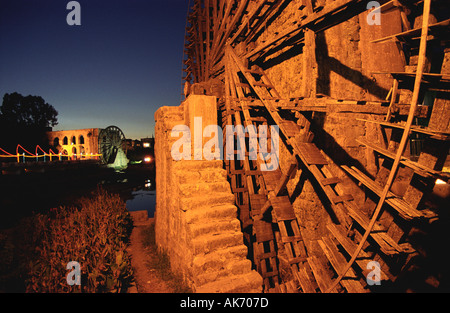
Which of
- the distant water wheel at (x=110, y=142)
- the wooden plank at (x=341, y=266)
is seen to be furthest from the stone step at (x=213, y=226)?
the distant water wheel at (x=110, y=142)

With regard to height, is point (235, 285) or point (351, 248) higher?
point (351, 248)

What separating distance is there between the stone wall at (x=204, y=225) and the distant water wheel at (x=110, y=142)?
101ft

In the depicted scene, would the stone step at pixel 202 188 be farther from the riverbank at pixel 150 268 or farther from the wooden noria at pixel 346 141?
the riverbank at pixel 150 268

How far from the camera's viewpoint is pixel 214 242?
3021 mm

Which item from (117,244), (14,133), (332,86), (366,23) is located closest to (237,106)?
(332,86)

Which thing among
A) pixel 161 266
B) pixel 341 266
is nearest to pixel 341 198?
pixel 341 266

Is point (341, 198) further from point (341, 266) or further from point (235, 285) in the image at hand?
point (235, 285)

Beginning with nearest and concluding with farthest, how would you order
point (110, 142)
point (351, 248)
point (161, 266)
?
1. point (351, 248)
2. point (161, 266)
3. point (110, 142)

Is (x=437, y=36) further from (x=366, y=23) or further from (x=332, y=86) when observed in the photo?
(x=366, y=23)

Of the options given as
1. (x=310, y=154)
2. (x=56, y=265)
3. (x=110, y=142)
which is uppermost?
(x=110, y=142)

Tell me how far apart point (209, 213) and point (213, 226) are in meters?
0.21

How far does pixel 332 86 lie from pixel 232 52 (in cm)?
256
